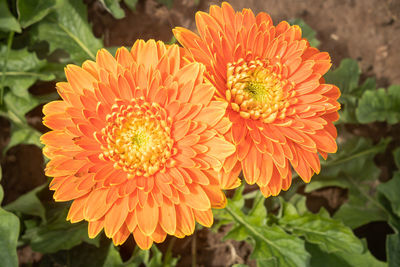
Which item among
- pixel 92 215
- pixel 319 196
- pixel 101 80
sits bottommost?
pixel 319 196

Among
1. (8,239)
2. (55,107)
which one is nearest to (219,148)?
(55,107)

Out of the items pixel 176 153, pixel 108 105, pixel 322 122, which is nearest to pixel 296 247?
pixel 322 122

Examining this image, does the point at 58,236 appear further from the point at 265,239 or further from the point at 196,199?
the point at 265,239

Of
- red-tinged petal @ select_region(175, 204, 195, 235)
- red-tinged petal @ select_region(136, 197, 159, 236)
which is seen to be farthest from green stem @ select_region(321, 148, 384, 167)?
red-tinged petal @ select_region(136, 197, 159, 236)

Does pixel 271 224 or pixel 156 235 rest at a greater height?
pixel 156 235

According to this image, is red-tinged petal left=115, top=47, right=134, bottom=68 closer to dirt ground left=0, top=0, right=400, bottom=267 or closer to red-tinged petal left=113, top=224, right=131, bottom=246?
red-tinged petal left=113, top=224, right=131, bottom=246

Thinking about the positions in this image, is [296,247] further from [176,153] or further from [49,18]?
[49,18]
